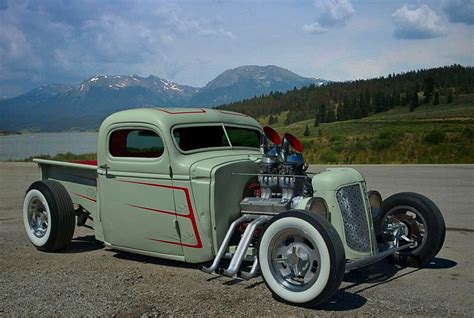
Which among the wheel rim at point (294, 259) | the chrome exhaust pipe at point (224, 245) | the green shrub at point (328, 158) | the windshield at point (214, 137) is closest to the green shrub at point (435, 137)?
the green shrub at point (328, 158)

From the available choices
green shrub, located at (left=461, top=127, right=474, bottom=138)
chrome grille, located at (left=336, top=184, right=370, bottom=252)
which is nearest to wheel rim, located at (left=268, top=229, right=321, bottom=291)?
chrome grille, located at (left=336, top=184, right=370, bottom=252)

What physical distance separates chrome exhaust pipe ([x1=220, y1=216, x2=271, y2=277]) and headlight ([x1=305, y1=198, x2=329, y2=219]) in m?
0.62

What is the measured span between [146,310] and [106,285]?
101cm

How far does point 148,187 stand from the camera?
6.69 m

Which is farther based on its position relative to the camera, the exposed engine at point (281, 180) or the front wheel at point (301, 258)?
the exposed engine at point (281, 180)

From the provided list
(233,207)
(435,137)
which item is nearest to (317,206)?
(233,207)

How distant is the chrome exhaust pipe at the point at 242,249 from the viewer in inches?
225

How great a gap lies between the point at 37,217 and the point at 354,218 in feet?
15.2

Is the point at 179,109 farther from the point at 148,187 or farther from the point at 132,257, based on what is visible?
the point at 132,257

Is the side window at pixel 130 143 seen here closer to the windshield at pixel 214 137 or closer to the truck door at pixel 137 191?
the truck door at pixel 137 191

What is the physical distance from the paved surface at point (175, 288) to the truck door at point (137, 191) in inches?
13.6

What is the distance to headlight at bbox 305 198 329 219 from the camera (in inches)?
228

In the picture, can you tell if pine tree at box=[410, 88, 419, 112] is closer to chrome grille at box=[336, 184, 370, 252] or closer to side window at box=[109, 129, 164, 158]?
side window at box=[109, 129, 164, 158]

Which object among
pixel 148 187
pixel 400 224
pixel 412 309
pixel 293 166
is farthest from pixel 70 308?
pixel 400 224
